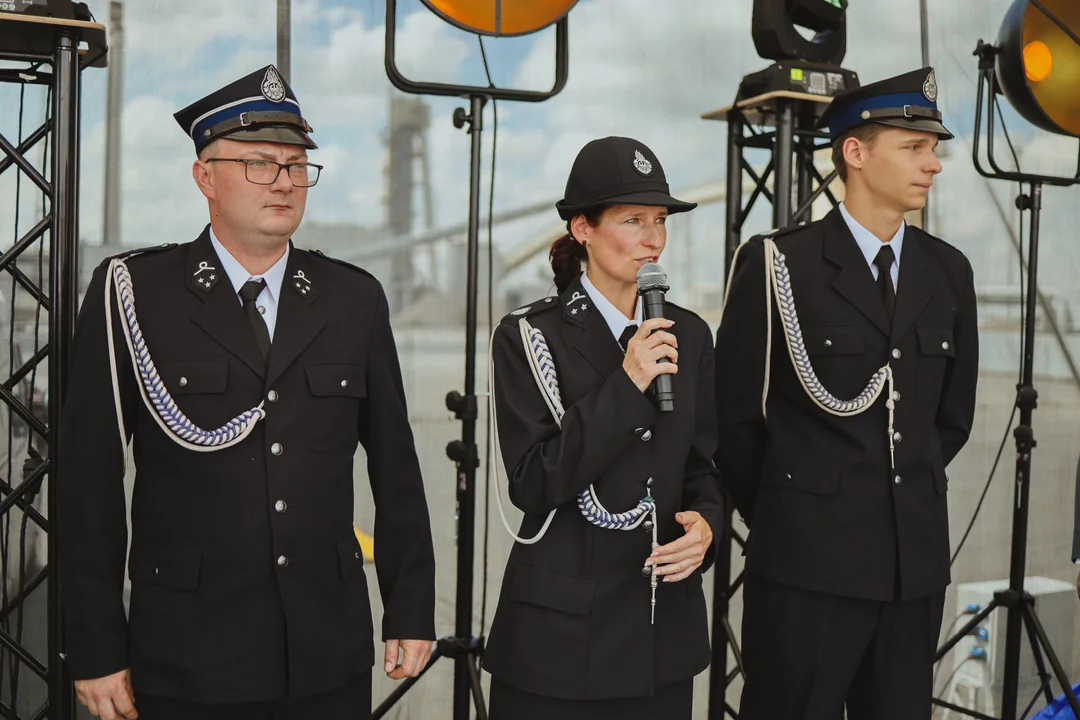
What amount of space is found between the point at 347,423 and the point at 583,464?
449 millimetres

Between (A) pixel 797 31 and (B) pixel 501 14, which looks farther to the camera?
(A) pixel 797 31

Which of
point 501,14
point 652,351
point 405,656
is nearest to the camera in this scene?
point 652,351

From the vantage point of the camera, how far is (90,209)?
3119 millimetres

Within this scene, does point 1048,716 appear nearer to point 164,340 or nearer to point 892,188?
point 892,188

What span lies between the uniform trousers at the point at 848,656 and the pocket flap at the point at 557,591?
70 centimetres

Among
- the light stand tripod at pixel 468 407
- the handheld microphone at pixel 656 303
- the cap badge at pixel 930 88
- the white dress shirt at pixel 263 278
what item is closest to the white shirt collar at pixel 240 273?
the white dress shirt at pixel 263 278

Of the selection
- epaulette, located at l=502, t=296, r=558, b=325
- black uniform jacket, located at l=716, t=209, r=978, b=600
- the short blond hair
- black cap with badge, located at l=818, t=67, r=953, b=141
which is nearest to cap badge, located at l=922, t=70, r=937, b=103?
black cap with badge, located at l=818, t=67, r=953, b=141

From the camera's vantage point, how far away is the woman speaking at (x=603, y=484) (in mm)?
1770

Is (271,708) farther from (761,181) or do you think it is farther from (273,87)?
(761,181)

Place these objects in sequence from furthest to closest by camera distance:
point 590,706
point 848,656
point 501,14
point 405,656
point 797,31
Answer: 1. point 797,31
2. point 501,14
3. point 848,656
4. point 405,656
5. point 590,706

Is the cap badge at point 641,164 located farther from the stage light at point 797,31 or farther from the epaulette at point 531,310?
the stage light at point 797,31

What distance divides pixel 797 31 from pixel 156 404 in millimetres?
2255

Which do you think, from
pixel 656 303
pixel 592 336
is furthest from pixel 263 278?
pixel 656 303

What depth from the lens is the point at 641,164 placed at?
1870mm
